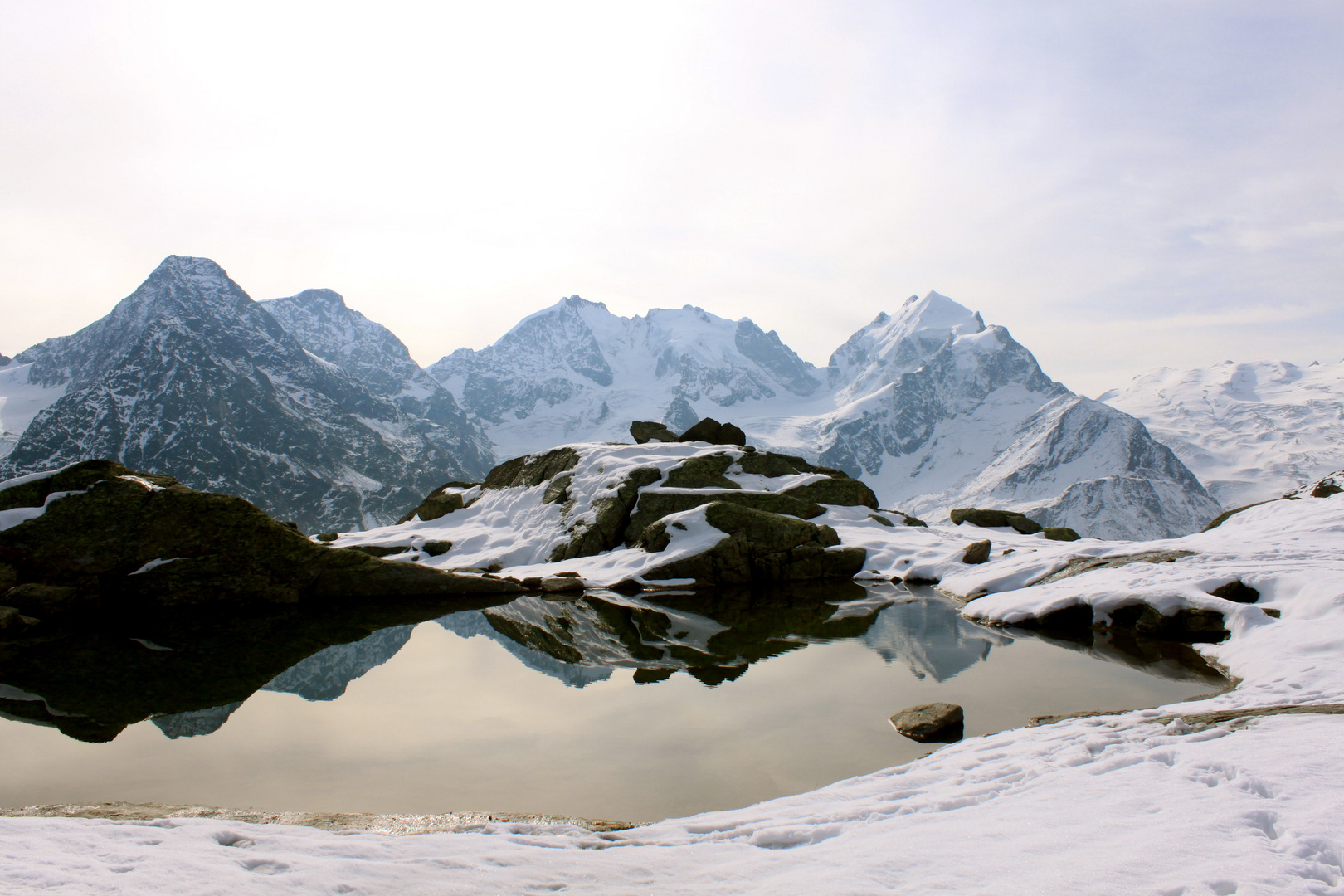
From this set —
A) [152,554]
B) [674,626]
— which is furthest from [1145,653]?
[152,554]

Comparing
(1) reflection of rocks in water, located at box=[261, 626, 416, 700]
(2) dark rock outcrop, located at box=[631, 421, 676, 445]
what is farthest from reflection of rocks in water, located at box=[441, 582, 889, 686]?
(2) dark rock outcrop, located at box=[631, 421, 676, 445]

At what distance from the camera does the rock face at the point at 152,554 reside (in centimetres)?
2067

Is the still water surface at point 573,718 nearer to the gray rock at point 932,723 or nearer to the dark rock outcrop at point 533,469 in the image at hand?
the gray rock at point 932,723

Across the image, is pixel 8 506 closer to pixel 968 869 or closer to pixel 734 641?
pixel 734 641

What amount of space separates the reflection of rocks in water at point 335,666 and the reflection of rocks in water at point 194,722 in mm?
1254

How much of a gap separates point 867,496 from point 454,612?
2261 centimetres

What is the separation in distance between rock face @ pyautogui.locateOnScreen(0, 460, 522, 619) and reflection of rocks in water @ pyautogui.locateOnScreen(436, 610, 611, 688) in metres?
5.56

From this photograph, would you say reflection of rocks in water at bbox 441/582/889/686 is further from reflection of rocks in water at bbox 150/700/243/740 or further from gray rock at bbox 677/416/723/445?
gray rock at bbox 677/416/723/445

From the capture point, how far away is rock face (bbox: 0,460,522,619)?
2067cm

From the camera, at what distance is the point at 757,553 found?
2677 cm

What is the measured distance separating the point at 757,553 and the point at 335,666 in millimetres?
16143

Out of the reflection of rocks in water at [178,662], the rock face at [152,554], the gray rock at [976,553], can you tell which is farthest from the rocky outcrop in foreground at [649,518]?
the reflection of rocks in water at [178,662]

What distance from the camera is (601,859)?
17.9 ft

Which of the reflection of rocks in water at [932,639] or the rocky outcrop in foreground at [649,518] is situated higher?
the rocky outcrop in foreground at [649,518]
